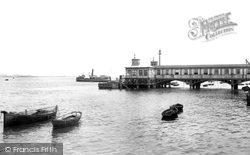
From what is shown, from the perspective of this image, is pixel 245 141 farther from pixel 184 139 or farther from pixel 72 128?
pixel 72 128

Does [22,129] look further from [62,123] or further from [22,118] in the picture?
[62,123]

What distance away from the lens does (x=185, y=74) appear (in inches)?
3519

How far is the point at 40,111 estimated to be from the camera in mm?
35375

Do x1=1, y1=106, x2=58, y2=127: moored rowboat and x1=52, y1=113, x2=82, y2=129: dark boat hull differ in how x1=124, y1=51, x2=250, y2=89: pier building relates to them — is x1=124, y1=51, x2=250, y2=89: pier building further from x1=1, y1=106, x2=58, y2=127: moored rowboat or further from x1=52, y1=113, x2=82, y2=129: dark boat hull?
x1=52, y1=113, x2=82, y2=129: dark boat hull

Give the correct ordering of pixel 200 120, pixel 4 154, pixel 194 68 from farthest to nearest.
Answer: pixel 194 68 < pixel 200 120 < pixel 4 154

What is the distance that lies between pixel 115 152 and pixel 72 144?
14.4 feet

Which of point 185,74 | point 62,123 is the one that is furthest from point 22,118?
point 185,74

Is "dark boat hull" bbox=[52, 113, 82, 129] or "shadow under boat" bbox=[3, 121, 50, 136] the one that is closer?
"shadow under boat" bbox=[3, 121, 50, 136]

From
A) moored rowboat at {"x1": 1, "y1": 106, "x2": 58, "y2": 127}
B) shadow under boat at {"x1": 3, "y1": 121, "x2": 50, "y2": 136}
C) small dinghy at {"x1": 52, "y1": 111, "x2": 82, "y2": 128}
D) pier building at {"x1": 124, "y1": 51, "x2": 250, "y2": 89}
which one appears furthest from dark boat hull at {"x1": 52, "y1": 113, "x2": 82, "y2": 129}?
pier building at {"x1": 124, "y1": 51, "x2": 250, "y2": 89}

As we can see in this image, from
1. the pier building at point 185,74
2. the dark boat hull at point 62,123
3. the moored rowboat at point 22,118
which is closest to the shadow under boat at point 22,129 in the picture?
the moored rowboat at point 22,118

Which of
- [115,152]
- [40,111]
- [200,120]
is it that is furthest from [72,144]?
[200,120]

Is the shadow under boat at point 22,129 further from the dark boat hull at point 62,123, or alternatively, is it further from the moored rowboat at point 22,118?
the dark boat hull at point 62,123

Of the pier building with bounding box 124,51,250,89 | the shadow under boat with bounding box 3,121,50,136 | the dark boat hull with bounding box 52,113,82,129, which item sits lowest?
the shadow under boat with bounding box 3,121,50,136

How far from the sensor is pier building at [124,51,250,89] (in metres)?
83.1
